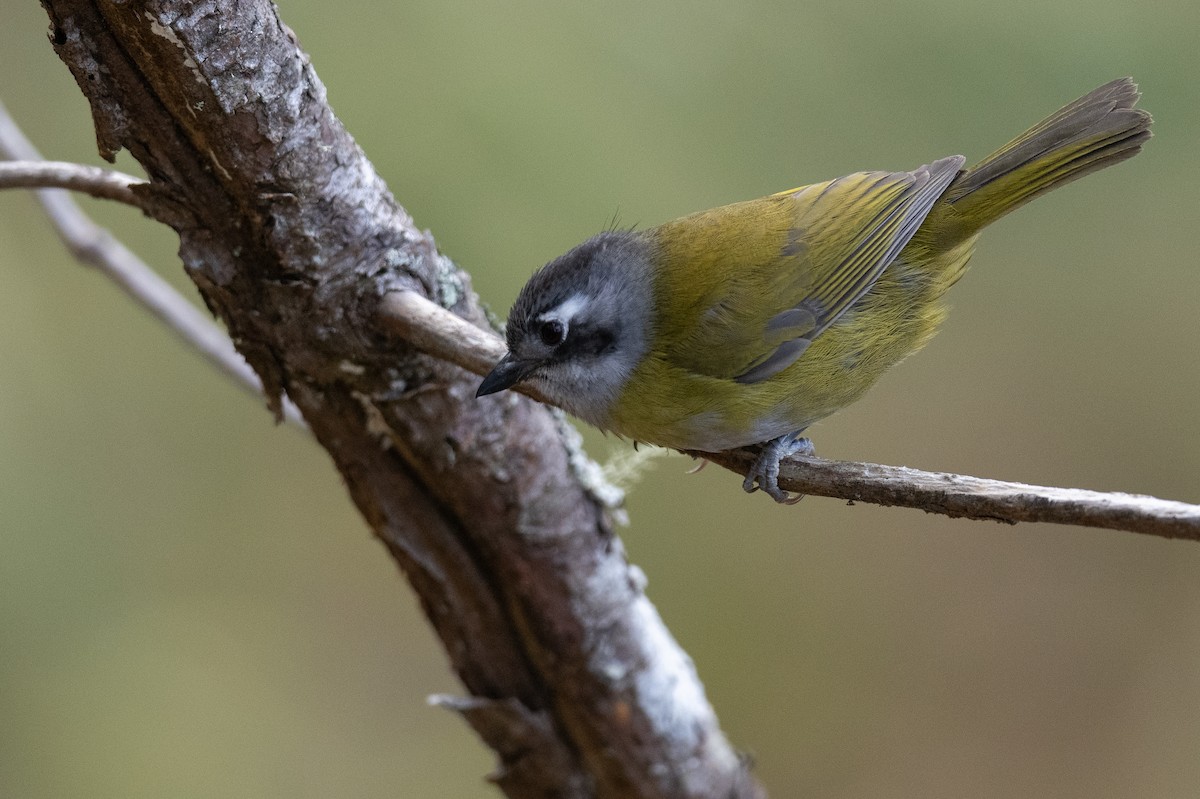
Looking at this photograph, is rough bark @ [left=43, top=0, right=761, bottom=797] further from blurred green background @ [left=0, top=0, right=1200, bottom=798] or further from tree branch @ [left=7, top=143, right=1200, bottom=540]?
blurred green background @ [left=0, top=0, right=1200, bottom=798]

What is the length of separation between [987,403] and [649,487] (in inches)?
50.1

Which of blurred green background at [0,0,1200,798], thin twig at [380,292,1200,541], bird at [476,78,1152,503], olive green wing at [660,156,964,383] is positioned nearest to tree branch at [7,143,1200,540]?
thin twig at [380,292,1200,541]

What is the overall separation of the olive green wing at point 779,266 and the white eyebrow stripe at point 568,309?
8.5 inches

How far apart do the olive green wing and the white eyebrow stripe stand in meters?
0.22

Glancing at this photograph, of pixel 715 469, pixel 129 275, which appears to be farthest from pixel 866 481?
pixel 715 469

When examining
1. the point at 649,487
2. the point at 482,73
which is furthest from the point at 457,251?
the point at 649,487

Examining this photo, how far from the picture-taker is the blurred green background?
342 cm

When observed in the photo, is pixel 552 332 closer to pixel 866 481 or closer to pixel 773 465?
pixel 773 465

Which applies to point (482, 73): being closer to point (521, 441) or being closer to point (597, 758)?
point (521, 441)

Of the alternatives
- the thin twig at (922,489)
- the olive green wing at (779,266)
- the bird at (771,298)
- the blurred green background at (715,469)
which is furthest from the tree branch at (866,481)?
the blurred green background at (715,469)

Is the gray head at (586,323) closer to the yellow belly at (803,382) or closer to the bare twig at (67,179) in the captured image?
the yellow belly at (803,382)

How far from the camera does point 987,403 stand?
11.6 feet

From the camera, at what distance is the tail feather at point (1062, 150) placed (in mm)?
2184

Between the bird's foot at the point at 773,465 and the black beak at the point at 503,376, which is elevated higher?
the black beak at the point at 503,376
